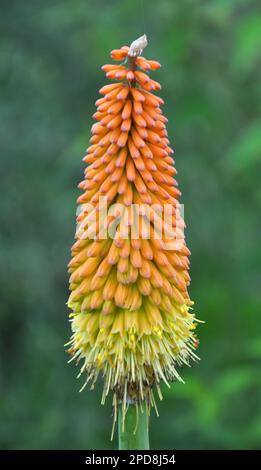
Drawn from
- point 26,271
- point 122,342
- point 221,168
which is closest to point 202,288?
point 221,168

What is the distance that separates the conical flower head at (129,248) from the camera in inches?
167

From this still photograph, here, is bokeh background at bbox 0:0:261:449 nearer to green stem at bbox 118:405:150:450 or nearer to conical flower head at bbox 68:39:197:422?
conical flower head at bbox 68:39:197:422

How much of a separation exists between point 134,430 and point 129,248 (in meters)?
0.89

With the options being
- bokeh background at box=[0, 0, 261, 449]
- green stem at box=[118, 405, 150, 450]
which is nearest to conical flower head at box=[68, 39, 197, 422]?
green stem at box=[118, 405, 150, 450]

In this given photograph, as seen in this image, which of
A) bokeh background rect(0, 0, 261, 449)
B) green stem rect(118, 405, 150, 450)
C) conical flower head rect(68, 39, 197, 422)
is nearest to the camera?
green stem rect(118, 405, 150, 450)

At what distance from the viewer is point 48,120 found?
12.9 meters

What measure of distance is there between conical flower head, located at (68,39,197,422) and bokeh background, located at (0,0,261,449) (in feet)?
20.3

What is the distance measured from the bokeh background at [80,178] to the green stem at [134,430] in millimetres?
6330

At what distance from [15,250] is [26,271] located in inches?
14.2

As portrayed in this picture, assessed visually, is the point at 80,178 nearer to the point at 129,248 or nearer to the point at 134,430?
the point at 129,248

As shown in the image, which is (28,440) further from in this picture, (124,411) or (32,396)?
(124,411)

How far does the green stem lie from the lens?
13.5 ft

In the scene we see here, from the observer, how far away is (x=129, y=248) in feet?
13.9

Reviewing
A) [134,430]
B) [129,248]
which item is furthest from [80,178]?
[134,430]
